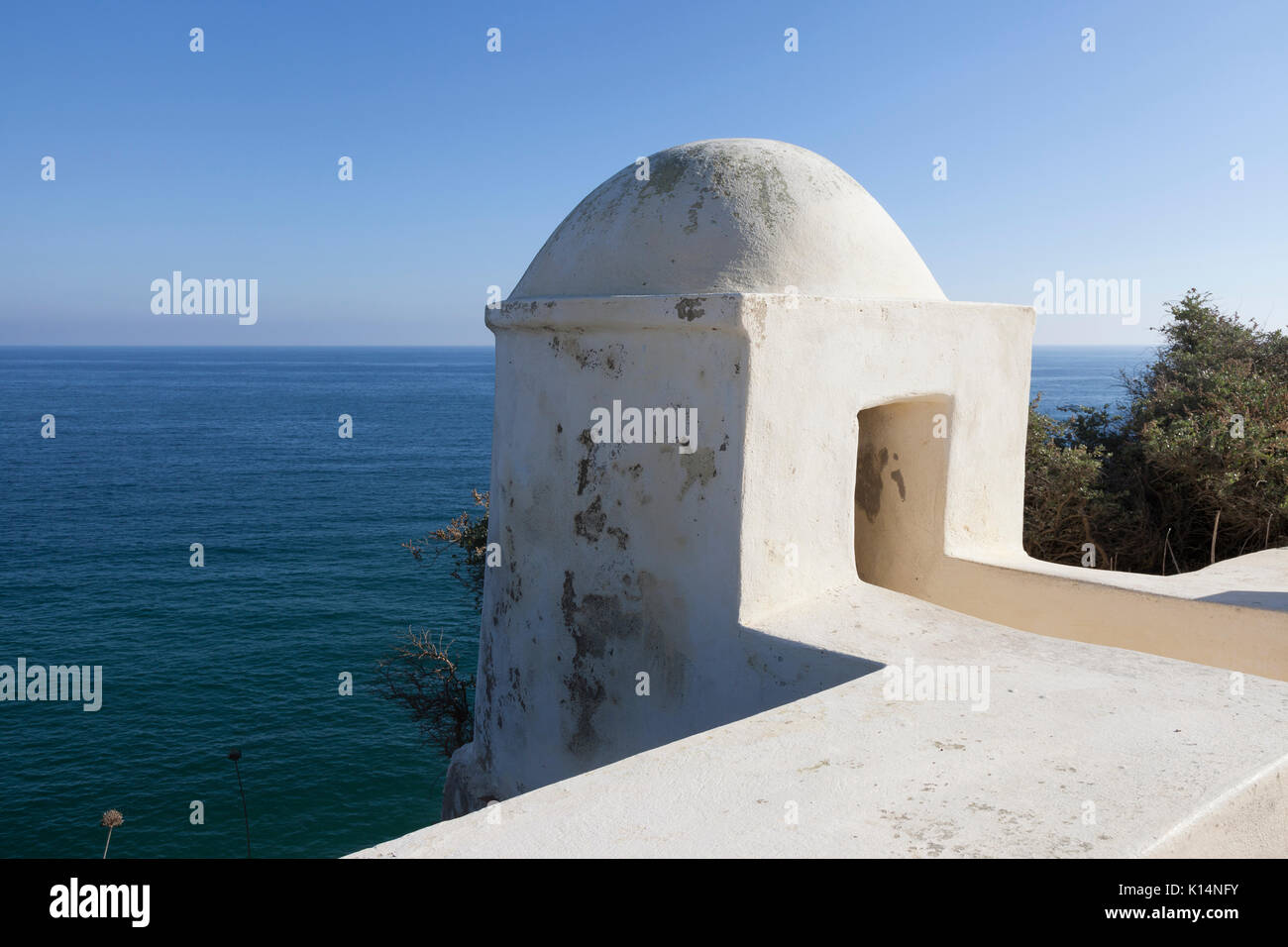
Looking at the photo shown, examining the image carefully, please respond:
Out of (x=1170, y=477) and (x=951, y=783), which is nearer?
(x=951, y=783)

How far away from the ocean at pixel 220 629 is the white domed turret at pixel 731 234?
518 inches

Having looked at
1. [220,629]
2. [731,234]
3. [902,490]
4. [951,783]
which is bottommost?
[220,629]

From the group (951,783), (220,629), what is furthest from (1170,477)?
(220,629)

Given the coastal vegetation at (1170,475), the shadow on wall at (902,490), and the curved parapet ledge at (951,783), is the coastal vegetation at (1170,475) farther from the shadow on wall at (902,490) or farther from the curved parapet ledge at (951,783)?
the curved parapet ledge at (951,783)

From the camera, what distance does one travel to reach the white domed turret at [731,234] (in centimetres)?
500

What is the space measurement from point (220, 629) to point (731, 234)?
24830mm

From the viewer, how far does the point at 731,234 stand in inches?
198

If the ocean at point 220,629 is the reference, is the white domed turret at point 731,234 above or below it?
above

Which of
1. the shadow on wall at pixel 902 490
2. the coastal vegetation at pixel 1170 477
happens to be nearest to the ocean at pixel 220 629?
the coastal vegetation at pixel 1170 477

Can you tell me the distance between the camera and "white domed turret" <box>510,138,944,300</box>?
16.4 feet

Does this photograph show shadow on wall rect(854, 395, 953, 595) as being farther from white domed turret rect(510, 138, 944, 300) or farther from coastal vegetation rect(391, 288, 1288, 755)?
coastal vegetation rect(391, 288, 1288, 755)

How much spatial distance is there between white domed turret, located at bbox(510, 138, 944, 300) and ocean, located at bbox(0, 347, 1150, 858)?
13146mm

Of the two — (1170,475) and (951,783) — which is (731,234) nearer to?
(951,783)

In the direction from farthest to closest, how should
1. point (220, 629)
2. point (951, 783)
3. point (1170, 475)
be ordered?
point (220, 629) → point (1170, 475) → point (951, 783)
